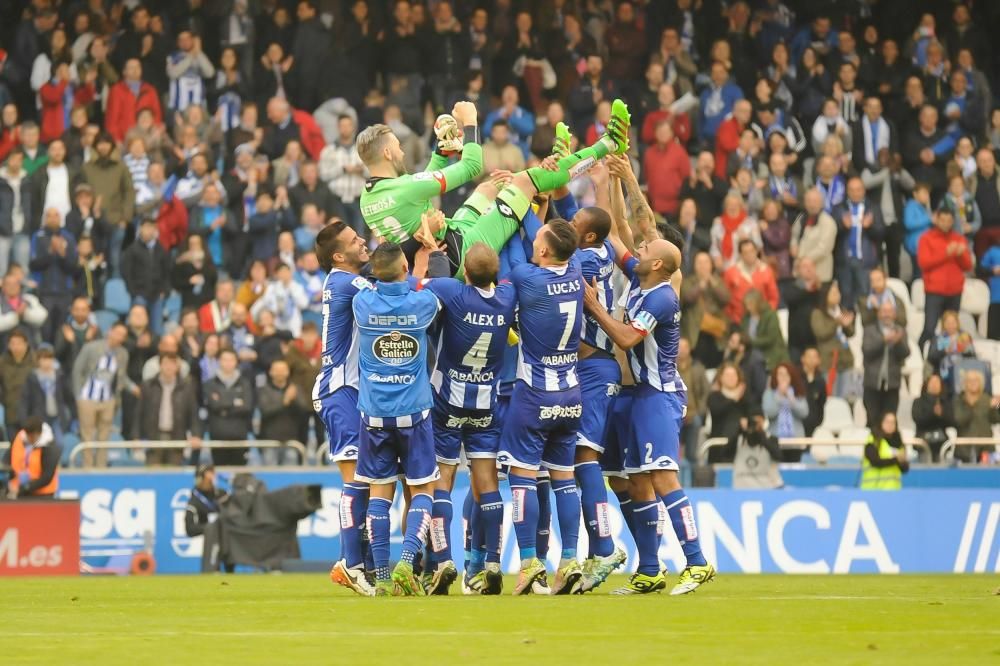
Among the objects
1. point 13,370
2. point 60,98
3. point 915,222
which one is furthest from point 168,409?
point 915,222

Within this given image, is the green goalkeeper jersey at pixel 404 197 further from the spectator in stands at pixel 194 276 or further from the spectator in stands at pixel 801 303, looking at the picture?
the spectator in stands at pixel 801 303

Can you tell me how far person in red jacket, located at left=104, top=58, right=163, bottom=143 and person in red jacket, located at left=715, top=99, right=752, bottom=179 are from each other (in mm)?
8594

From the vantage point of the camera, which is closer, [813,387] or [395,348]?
[395,348]

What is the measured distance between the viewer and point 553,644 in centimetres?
916

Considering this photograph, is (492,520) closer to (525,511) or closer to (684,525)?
(525,511)

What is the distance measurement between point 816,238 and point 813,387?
2840 millimetres

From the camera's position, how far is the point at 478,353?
13414 millimetres

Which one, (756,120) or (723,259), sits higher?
(756,120)

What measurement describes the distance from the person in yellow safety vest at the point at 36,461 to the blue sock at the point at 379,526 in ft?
31.2

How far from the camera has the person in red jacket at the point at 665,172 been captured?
2697 cm

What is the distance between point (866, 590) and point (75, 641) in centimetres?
773

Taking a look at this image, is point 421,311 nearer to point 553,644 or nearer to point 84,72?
point 553,644

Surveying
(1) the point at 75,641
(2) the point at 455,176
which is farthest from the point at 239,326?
(1) the point at 75,641

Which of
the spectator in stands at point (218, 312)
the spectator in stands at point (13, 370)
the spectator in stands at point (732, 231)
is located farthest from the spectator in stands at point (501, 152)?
the spectator in stands at point (13, 370)
